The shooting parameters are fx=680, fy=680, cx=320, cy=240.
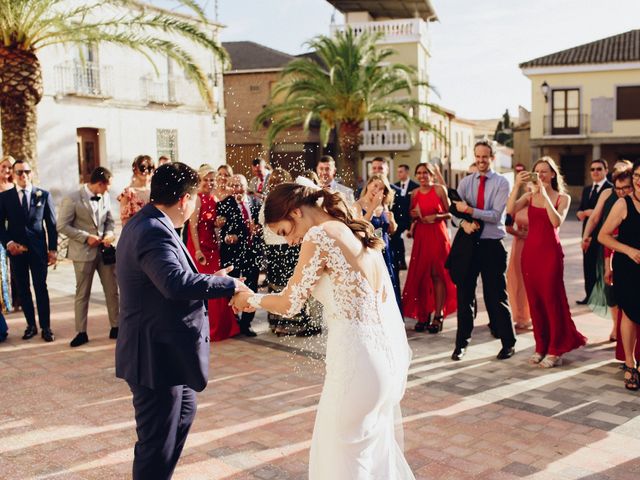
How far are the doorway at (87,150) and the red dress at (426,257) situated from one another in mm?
21687

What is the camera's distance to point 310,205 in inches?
134

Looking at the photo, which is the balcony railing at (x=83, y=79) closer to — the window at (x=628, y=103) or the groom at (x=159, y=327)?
the groom at (x=159, y=327)

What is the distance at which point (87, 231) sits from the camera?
25.5 ft

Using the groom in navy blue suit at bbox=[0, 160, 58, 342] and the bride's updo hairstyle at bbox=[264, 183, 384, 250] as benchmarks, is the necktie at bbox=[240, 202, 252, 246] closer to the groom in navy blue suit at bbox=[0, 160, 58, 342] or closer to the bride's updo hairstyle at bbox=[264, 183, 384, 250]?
the groom in navy blue suit at bbox=[0, 160, 58, 342]

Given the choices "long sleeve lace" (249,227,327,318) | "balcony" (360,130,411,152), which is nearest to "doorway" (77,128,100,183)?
"balcony" (360,130,411,152)

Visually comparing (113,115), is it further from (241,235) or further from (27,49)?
(241,235)

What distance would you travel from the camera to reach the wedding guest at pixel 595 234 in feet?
22.9

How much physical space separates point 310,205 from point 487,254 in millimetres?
3990

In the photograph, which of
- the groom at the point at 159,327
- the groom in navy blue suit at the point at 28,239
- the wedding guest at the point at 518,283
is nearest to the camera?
the groom at the point at 159,327

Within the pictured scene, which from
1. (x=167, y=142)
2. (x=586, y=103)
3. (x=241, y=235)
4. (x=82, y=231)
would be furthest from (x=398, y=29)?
(x=82, y=231)

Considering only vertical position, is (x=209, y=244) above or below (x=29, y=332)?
above

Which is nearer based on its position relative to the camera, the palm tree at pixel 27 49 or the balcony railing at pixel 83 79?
the palm tree at pixel 27 49

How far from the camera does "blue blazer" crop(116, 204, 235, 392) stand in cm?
338

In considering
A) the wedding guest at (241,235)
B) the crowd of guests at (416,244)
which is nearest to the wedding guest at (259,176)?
the crowd of guests at (416,244)
